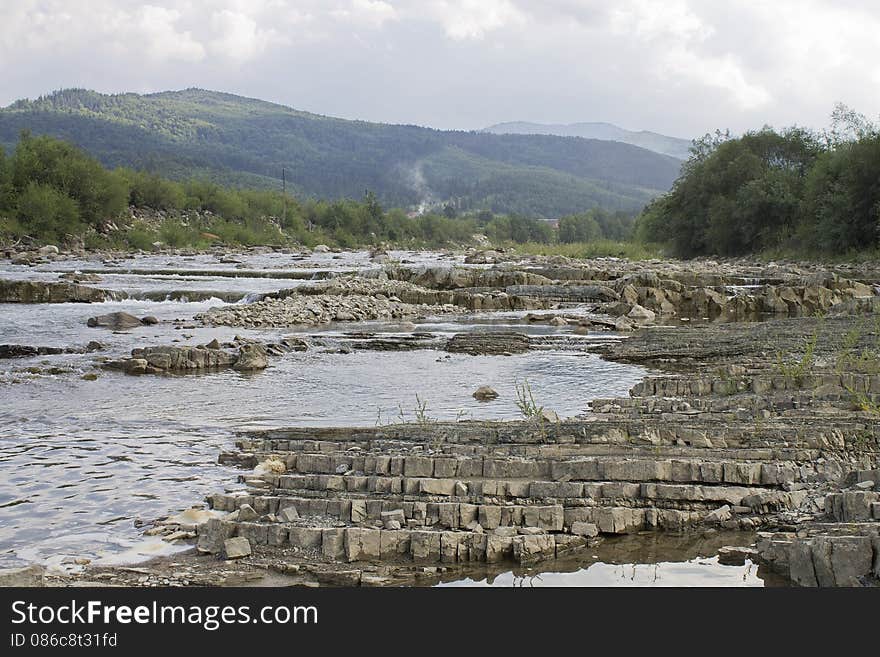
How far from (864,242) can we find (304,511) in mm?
38001

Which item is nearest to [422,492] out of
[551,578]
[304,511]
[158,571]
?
[304,511]

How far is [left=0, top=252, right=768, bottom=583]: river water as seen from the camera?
7008 mm

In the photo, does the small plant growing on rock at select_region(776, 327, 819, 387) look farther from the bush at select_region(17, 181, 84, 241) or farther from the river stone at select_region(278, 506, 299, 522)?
the bush at select_region(17, 181, 84, 241)

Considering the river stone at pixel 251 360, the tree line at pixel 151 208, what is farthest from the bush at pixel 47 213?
the river stone at pixel 251 360

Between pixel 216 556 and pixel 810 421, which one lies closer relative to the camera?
pixel 216 556

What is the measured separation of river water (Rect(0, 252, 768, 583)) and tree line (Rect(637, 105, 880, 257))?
22736 mm

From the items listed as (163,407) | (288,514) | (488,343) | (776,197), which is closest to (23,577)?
(288,514)

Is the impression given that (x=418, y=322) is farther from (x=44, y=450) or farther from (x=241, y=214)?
(x=241, y=214)

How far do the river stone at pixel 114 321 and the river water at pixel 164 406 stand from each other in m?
0.39

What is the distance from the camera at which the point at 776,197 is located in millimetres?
46031

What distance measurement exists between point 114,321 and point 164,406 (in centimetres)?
1068

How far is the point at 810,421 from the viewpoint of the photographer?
316 inches

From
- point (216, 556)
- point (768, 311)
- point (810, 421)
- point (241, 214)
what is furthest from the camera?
point (241, 214)

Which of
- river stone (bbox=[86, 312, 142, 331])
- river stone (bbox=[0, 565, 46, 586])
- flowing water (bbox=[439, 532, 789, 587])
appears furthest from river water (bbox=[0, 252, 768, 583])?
river stone (bbox=[0, 565, 46, 586])
